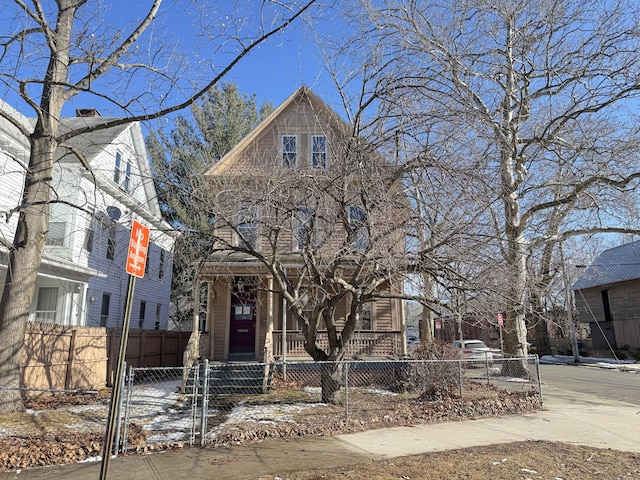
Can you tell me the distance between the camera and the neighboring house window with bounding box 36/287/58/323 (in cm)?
1545

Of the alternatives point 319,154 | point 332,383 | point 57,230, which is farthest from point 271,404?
point 57,230

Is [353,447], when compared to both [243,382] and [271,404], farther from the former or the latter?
[243,382]

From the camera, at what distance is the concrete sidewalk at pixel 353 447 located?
5320 mm

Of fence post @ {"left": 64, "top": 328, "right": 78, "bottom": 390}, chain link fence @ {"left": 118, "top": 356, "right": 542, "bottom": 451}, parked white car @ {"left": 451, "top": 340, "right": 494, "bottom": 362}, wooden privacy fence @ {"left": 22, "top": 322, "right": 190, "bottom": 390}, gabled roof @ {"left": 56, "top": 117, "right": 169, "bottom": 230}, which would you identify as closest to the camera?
chain link fence @ {"left": 118, "top": 356, "right": 542, "bottom": 451}

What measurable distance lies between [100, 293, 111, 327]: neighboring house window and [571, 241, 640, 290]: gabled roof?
25.7 meters

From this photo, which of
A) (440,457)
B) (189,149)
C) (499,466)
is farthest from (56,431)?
(189,149)

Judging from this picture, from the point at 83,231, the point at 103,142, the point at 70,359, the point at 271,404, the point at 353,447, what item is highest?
the point at 103,142

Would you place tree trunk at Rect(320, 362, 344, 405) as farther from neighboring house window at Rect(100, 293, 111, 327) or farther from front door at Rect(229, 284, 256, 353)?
neighboring house window at Rect(100, 293, 111, 327)

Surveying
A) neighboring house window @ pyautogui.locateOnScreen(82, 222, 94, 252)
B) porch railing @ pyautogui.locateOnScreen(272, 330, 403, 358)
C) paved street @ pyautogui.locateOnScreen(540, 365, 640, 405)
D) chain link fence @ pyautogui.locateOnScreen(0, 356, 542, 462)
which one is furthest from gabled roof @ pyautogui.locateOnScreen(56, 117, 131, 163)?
paved street @ pyautogui.locateOnScreen(540, 365, 640, 405)

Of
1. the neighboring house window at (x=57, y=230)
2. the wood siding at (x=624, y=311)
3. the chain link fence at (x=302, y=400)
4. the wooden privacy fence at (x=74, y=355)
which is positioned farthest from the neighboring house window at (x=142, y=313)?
the wood siding at (x=624, y=311)

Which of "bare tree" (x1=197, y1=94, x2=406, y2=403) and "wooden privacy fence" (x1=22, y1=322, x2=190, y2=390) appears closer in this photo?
"bare tree" (x1=197, y1=94, x2=406, y2=403)

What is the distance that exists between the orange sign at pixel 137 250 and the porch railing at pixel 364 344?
11.0 meters

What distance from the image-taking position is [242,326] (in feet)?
56.7

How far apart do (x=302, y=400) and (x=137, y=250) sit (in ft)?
24.0
